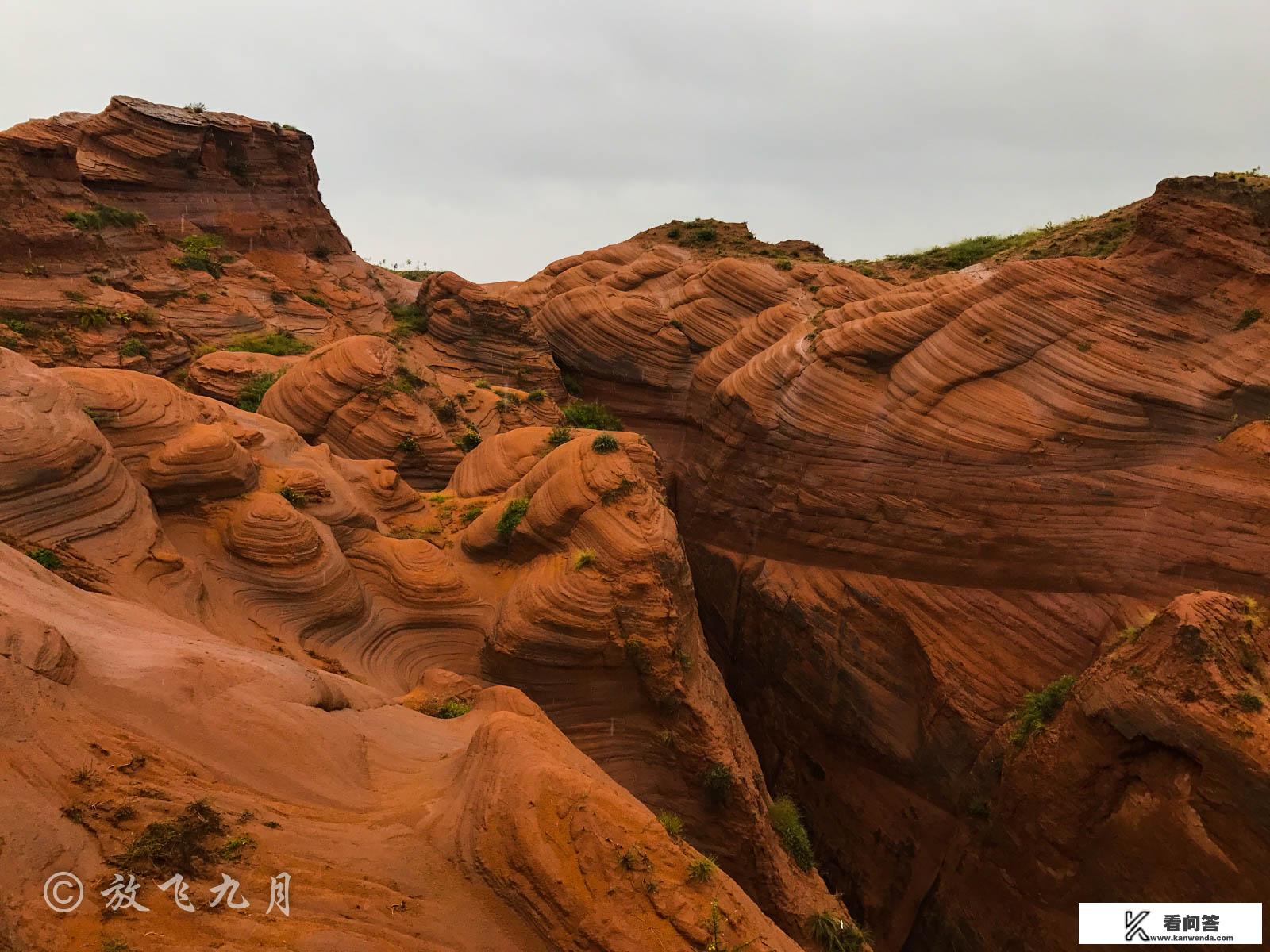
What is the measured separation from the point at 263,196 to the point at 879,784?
33.2 m

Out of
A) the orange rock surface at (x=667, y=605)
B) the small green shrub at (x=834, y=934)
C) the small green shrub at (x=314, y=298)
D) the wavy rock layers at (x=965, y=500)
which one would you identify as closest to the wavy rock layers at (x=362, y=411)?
the orange rock surface at (x=667, y=605)

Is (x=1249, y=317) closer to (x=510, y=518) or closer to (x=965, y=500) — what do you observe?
(x=965, y=500)

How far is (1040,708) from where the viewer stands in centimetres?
1352

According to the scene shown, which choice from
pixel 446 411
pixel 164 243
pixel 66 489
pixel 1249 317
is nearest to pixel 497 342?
pixel 446 411

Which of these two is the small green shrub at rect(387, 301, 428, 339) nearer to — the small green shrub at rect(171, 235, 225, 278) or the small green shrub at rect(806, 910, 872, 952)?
the small green shrub at rect(171, 235, 225, 278)

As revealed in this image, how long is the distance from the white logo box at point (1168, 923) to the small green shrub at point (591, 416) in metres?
19.2

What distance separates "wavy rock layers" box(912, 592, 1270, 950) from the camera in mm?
9922

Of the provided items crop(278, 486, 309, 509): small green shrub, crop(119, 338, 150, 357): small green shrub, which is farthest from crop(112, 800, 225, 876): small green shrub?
crop(119, 338, 150, 357): small green shrub

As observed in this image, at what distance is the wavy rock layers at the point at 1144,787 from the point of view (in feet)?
32.6

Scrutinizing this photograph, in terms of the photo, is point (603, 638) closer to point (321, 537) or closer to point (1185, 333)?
point (321, 537)

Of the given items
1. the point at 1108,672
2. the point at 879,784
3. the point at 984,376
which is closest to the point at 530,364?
the point at 984,376

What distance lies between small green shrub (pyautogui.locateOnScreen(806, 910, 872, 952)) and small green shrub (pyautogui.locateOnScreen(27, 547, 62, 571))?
1170cm

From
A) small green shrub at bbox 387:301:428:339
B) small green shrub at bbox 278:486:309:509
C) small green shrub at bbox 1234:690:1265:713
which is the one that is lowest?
small green shrub at bbox 1234:690:1265:713

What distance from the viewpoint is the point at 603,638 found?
1270cm
